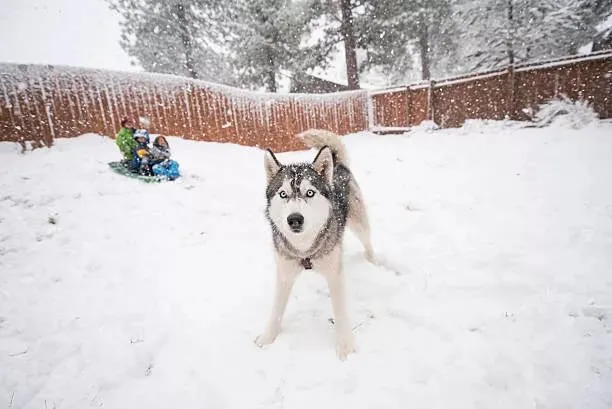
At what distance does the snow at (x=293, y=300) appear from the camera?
2.09 metres

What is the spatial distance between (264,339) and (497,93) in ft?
45.8

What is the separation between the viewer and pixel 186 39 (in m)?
17.6

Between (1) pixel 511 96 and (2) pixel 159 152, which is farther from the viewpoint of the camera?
(1) pixel 511 96

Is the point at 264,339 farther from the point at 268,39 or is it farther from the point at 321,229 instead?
the point at 268,39

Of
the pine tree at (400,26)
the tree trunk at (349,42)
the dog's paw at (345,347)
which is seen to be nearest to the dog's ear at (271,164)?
the dog's paw at (345,347)

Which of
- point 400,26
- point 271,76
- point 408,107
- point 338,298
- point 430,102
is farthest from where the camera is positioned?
point 271,76

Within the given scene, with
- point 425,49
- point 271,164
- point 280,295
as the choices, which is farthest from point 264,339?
point 425,49

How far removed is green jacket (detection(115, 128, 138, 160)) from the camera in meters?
6.33

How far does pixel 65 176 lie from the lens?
18.7ft

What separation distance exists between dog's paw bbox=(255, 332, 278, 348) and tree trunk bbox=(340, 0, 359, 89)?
18.4 m

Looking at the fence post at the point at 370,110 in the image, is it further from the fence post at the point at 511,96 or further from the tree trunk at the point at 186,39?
the tree trunk at the point at 186,39

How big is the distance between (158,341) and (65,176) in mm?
4849

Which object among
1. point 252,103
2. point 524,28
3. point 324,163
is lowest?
point 324,163

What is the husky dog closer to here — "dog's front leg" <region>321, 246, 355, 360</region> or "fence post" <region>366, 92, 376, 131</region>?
"dog's front leg" <region>321, 246, 355, 360</region>
